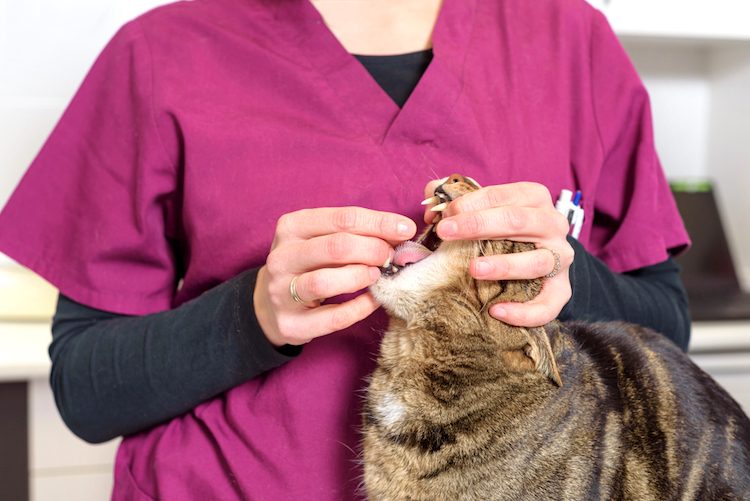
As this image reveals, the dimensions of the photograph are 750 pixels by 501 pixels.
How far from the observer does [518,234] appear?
72 cm

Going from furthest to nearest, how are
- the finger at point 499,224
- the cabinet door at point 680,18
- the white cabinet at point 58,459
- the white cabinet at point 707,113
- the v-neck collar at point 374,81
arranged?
the white cabinet at point 707,113 < the cabinet door at point 680,18 < the white cabinet at point 58,459 < the v-neck collar at point 374,81 < the finger at point 499,224

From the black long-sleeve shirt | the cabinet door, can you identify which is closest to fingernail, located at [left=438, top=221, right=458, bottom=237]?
the black long-sleeve shirt

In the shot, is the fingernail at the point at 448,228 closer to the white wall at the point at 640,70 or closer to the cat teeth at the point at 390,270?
the cat teeth at the point at 390,270

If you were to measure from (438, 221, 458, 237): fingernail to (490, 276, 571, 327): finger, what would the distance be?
0.33ft

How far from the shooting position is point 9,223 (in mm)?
985

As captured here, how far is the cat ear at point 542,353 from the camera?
761 millimetres

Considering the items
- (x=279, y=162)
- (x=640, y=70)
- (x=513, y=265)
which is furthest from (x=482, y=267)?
(x=640, y=70)

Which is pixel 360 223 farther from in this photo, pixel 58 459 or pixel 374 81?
pixel 58 459

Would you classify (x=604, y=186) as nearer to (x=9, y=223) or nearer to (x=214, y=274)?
(x=214, y=274)

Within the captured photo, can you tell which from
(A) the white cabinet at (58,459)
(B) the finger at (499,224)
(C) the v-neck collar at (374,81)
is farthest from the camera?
(A) the white cabinet at (58,459)

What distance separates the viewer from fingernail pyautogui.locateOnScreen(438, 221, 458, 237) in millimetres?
697

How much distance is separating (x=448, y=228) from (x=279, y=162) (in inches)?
10.5

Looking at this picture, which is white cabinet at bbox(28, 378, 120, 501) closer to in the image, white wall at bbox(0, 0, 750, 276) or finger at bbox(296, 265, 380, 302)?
white wall at bbox(0, 0, 750, 276)

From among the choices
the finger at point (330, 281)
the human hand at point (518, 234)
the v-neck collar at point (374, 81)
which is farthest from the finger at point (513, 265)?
the v-neck collar at point (374, 81)
